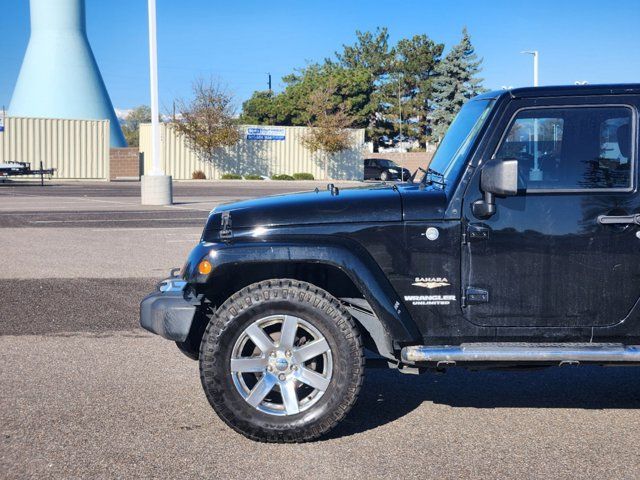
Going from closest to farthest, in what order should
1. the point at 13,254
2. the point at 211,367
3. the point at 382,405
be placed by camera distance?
the point at 211,367, the point at 382,405, the point at 13,254

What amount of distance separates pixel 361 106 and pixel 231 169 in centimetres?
2572

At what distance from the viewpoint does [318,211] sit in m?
4.81

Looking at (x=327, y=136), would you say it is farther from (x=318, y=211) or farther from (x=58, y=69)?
(x=318, y=211)

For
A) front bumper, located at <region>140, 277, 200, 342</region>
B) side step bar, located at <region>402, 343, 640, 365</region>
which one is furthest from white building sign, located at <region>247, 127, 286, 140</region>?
side step bar, located at <region>402, 343, 640, 365</region>

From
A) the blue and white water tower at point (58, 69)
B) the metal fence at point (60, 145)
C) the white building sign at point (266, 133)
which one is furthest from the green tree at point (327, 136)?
the blue and white water tower at point (58, 69)

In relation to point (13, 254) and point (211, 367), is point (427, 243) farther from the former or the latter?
point (13, 254)

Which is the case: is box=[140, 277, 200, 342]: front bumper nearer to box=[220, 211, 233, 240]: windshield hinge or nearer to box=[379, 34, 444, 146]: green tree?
box=[220, 211, 233, 240]: windshield hinge

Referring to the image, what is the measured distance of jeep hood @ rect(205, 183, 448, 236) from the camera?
4.77 m

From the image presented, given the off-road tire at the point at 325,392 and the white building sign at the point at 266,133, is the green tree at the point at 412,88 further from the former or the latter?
the off-road tire at the point at 325,392


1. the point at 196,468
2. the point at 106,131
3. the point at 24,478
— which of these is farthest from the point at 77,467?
the point at 106,131

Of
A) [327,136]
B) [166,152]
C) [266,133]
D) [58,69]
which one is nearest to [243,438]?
[166,152]

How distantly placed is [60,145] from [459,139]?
4880 centimetres

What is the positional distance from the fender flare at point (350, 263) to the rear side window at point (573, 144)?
1033 mm

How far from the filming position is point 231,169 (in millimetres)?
59438
